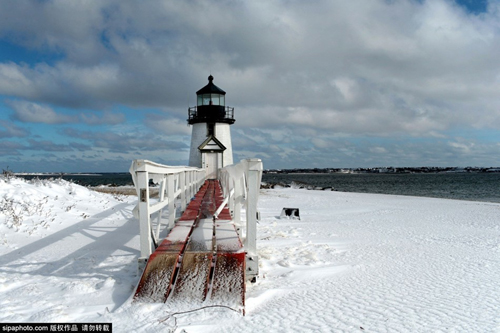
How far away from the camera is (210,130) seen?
22516 millimetres

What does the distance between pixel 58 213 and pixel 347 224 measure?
783 centimetres

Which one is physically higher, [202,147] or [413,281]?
[202,147]

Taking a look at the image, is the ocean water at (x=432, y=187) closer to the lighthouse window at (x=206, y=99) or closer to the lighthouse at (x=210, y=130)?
the lighthouse at (x=210, y=130)

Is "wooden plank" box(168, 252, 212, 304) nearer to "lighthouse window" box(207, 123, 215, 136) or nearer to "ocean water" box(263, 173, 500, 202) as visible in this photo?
"lighthouse window" box(207, 123, 215, 136)

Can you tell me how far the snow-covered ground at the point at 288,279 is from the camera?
311cm

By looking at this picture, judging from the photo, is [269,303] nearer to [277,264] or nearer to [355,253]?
[277,264]

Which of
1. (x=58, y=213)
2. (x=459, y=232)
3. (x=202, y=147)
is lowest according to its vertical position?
(x=459, y=232)

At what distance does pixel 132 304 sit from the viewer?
331 centimetres

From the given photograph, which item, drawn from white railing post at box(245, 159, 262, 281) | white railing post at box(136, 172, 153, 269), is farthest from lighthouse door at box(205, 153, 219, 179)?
white railing post at box(136, 172, 153, 269)

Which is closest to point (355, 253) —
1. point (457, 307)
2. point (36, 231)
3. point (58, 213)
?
point (457, 307)

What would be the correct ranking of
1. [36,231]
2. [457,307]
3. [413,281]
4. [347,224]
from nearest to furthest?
[457,307]
[413,281]
[36,231]
[347,224]

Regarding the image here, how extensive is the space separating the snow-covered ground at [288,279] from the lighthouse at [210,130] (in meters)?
13.8

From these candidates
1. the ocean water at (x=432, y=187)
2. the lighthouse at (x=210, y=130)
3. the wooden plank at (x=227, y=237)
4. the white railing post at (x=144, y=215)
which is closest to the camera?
the white railing post at (x=144, y=215)

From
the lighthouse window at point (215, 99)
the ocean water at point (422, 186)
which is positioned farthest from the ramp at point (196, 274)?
the lighthouse window at point (215, 99)
